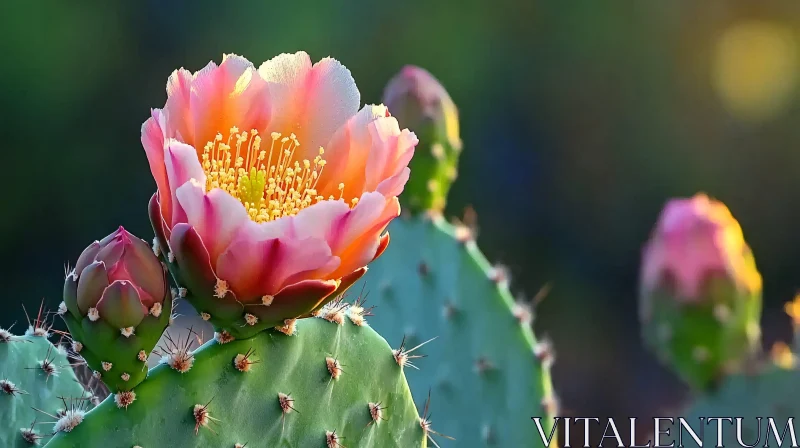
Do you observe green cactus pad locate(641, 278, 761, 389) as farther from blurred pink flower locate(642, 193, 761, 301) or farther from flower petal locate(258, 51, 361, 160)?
flower petal locate(258, 51, 361, 160)

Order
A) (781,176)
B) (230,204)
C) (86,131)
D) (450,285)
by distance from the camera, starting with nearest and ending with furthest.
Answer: (230,204) < (450,285) < (781,176) < (86,131)

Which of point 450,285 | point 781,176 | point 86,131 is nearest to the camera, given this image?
point 450,285

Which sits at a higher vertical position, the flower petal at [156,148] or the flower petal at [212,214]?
the flower petal at [156,148]

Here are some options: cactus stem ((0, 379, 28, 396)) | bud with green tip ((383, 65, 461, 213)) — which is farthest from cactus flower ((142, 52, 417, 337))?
bud with green tip ((383, 65, 461, 213))

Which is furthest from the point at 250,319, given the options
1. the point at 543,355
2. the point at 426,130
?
the point at 426,130

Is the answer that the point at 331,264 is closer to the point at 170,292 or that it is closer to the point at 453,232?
the point at 170,292

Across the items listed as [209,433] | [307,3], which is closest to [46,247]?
[307,3]

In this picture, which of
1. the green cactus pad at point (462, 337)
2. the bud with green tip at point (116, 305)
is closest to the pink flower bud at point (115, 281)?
the bud with green tip at point (116, 305)

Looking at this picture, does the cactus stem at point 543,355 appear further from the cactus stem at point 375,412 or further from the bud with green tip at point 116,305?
the bud with green tip at point 116,305
